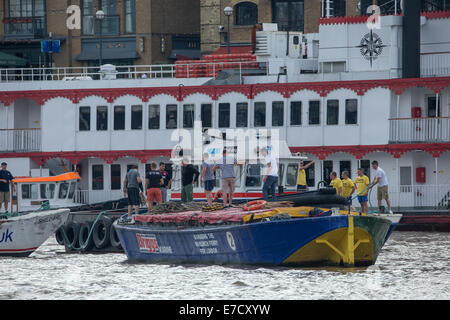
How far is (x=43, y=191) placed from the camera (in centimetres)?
4056

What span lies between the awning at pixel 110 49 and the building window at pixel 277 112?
22.2m

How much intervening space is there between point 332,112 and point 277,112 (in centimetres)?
208

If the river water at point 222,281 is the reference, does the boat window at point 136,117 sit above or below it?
above

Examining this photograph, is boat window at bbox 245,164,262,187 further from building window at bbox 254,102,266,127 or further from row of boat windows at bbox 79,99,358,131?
building window at bbox 254,102,266,127

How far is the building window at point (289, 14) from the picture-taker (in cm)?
6106

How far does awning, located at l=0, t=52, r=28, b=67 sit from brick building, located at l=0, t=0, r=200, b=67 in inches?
3.3

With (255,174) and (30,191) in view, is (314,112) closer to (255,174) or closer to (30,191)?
(255,174)

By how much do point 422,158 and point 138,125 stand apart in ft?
35.9

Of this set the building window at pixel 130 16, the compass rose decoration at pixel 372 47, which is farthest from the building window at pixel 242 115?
the building window at pixel 130 16

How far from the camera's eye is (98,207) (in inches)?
1526

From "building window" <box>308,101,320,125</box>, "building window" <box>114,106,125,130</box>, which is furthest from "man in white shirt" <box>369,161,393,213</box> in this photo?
"building window" <box>114,106,125,130</box>

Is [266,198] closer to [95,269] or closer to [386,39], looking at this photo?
[95,269]

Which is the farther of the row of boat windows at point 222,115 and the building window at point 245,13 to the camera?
the building window at point 245,13

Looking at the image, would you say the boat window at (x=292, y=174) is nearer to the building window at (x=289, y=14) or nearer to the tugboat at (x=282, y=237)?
the tugboat at (x=282, y=237)
